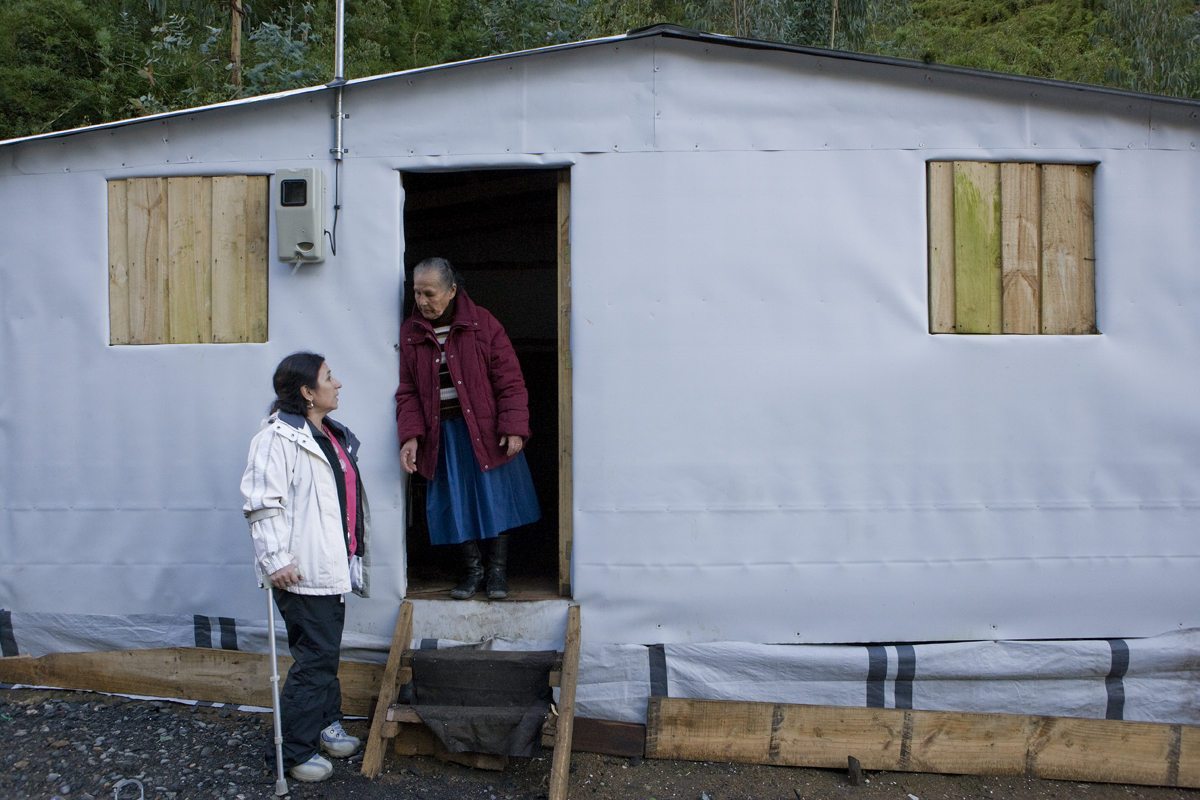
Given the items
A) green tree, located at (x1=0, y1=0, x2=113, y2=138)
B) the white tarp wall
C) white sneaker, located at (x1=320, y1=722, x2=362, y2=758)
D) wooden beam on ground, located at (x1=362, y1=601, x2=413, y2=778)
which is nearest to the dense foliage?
green tree, located at (x1=0, y1=0, x2=113, y2=138)

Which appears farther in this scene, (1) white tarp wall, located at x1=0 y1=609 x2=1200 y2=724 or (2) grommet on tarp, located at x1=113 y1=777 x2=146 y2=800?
(1) white tarp wall, located at x1=0 y1=609 x2=1200 y2=724

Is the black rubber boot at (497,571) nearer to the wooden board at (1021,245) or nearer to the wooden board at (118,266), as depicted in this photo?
the wooden board at (118,266)

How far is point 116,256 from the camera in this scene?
12.7ft

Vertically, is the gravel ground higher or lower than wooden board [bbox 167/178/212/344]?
lower

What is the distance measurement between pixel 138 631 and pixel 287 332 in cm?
171

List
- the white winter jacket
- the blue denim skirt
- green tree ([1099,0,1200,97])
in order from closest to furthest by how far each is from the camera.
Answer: the white winter jacket → the blue denim skirt → green tree ([1099,0,1200,97])

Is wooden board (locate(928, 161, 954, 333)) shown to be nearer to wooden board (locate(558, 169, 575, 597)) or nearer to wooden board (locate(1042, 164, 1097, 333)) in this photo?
wooden board (locate(1042, 164, 1097, 333))

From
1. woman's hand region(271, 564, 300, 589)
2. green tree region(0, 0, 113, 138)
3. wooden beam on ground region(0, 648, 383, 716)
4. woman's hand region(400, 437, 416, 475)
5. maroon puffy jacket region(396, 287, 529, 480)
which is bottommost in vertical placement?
wooden beam on ground region(0, 648, 383, 716)

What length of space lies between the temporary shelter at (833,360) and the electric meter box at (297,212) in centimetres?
2

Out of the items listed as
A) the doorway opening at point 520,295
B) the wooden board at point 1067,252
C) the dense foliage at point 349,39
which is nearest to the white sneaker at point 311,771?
the doorway opening at point 520,295

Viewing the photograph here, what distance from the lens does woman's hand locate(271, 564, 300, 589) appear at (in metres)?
2.96

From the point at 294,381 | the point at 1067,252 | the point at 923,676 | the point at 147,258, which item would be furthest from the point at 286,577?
the point at 1067,252

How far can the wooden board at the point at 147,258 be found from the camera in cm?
384

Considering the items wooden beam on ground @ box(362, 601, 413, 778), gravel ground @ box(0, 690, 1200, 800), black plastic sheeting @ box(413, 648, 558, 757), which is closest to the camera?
gravel ground @ box(0, 690, 1200, 800)
